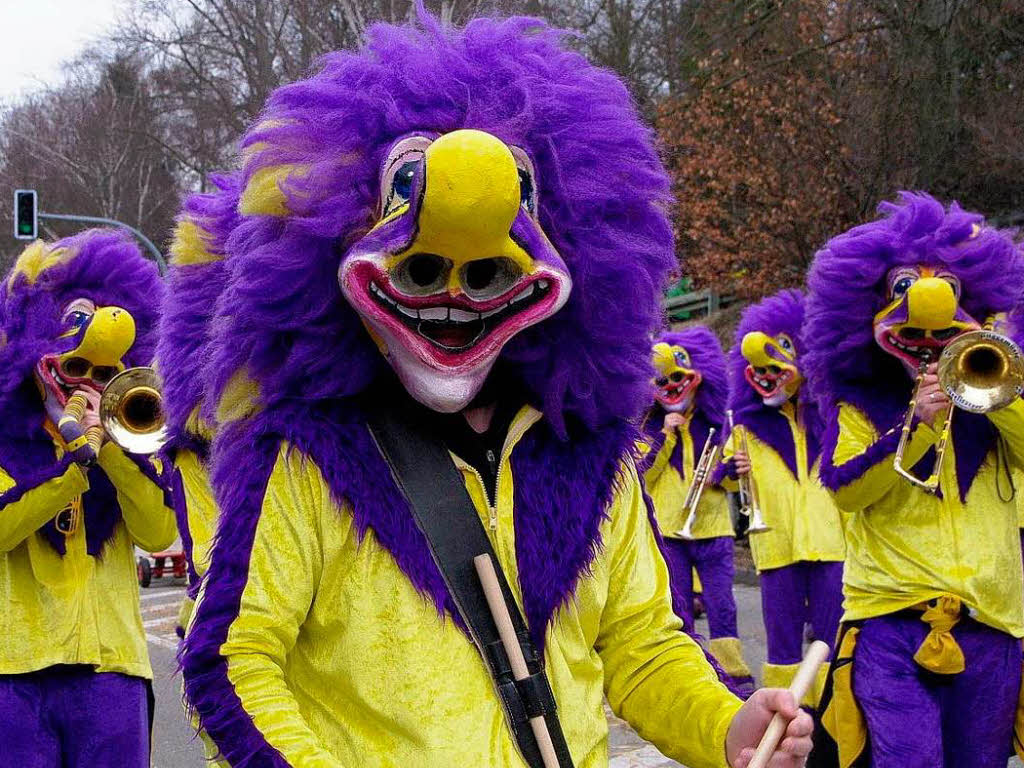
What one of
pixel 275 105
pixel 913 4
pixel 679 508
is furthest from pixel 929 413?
pixel 913 4

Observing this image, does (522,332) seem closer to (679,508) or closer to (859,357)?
(859,357)

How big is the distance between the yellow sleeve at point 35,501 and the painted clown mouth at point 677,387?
554 cm

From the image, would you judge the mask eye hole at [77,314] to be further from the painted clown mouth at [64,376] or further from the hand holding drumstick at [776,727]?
the hand holding drumstick at [776,727]

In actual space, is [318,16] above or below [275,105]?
below

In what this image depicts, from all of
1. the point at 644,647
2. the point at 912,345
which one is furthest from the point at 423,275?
the point at 912,345

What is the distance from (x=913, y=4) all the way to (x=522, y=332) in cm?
1396

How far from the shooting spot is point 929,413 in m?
4.54

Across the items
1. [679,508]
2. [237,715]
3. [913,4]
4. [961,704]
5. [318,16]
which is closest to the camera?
[237,715]

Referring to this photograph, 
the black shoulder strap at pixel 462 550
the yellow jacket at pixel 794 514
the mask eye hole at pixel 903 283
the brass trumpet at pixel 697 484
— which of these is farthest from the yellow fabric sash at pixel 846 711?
Answer: the brass trumpet at pixel 697 484

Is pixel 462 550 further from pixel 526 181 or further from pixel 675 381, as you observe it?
pixel 675 381

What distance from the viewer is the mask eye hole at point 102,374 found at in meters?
4.62

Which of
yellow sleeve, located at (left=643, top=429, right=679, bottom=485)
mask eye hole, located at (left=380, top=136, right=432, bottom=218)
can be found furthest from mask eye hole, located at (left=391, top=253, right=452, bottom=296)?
yellow sleeve, located at (left=643, top=429, right=679, bottom=485)

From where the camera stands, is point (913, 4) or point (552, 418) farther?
point (913, 4)

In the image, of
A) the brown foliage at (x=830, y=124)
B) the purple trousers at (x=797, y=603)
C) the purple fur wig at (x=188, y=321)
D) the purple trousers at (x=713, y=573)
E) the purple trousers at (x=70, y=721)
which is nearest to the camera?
the purple fur wig at (x=188, y=321)
